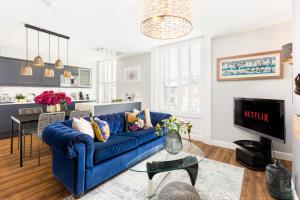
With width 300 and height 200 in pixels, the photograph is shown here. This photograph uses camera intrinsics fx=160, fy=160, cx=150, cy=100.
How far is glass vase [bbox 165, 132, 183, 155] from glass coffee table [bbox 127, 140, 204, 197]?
0.06m

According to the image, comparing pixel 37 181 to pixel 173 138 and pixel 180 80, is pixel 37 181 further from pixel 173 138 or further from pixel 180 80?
pixel 180 80

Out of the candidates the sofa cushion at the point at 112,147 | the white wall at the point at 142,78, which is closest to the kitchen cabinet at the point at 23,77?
the white wall at the point at 142,78

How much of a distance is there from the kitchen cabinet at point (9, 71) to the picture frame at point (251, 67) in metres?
5.44

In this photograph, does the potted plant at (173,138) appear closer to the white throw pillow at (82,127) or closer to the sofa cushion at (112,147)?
the sofa cushion at (112,147)

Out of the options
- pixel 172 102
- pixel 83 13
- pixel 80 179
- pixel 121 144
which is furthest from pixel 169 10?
pixel 172 102

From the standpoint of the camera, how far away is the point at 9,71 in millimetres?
4426

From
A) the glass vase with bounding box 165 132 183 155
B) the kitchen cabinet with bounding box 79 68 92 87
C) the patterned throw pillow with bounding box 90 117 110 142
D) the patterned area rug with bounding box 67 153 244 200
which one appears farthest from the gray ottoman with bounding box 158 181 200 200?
the kitchen cabinet with bounding box 79 68 92 87

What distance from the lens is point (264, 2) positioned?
2391 mm

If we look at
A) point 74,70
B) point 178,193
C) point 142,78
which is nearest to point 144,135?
point 178,193

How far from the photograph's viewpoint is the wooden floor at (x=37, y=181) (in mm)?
1929

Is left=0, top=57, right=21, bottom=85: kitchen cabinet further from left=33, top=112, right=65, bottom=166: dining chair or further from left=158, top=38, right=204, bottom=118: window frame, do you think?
left=158, top=38, right=204, bottom=118: window frame

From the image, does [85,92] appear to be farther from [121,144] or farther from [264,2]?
[264,2]

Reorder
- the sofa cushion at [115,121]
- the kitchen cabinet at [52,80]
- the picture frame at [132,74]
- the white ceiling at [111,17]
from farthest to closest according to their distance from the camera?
1. the picture frame at [132,74]
2. the kitchen cabinet at [52,80]
3. the sofa cushion at [115,121]
4. the white ceiling at [111,17]

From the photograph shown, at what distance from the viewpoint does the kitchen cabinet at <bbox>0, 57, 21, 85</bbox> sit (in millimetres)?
4297
